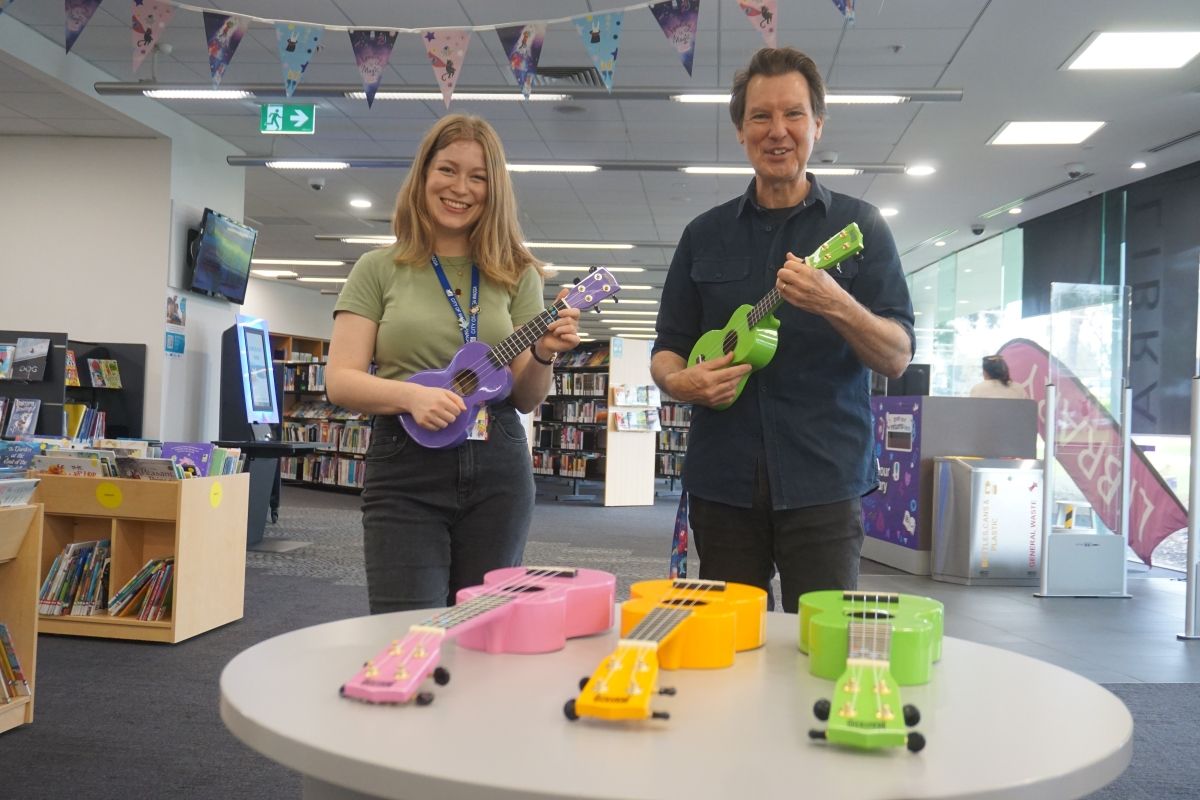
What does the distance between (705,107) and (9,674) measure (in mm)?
5958

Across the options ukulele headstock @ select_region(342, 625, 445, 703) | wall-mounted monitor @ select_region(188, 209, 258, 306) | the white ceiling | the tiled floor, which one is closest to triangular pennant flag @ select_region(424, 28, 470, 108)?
the white ceiling

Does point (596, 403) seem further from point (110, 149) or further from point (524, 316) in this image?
point (524, 316)

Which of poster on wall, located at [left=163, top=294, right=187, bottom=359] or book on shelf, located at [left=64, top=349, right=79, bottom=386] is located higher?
poster on wall, located at [left=163, top=294, right=187, bottom=359]

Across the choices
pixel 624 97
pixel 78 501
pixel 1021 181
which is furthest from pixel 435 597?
pixel 1021 181

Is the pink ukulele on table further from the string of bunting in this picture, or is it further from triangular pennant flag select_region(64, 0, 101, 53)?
triangular pennant flag select_region(64, 0, 101, 53)

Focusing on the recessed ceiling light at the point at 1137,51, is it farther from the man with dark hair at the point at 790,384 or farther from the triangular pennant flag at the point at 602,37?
the man with dark hair at the point at 790,384

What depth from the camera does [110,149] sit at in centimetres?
767

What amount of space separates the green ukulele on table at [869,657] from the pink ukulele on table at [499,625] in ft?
0.77

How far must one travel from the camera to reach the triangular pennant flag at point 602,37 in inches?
200

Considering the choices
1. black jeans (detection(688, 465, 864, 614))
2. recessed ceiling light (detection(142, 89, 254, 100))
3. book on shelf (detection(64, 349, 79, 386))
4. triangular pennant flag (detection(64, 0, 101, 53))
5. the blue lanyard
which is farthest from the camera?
book on shelf (detection(64, 349, 79, 386))

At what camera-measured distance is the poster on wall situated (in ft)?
24.5

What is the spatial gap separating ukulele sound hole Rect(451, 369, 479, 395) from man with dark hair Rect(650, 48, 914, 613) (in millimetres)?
327

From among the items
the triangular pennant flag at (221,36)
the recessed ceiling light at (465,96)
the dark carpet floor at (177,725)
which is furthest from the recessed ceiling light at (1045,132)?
the triangular pennant flag at (221,36)

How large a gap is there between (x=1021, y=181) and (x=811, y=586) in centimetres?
895
